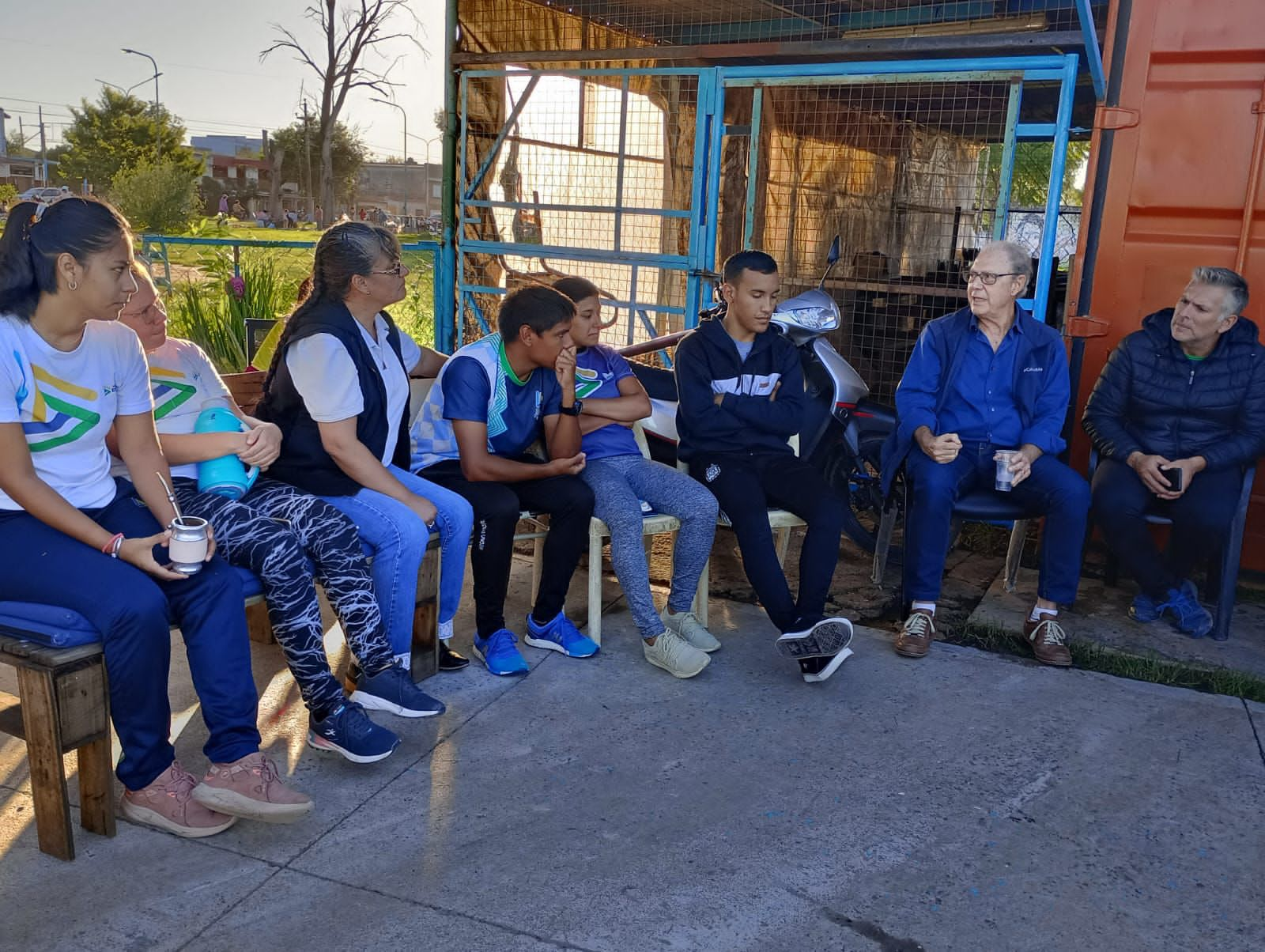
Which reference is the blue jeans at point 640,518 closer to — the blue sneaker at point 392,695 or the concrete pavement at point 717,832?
the concrete pavement at point 717,832

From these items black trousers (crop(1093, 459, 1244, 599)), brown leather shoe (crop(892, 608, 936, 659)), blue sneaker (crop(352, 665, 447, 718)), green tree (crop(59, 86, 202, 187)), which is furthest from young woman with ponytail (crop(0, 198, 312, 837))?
green tree (crop(59, 86, 202, 187))

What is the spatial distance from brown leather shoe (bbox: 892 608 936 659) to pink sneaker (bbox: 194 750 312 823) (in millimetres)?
2154

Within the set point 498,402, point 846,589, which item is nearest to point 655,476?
point 498,402

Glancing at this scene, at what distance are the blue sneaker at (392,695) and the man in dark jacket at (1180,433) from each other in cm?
273

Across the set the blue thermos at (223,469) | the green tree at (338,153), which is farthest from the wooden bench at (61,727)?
the green tree at (338,153)

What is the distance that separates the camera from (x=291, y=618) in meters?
2.88

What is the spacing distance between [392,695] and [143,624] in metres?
0.84

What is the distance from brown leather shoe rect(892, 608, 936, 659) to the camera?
3863 mm

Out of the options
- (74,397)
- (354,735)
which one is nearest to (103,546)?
(74,397)

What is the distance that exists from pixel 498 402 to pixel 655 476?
2.06 feet

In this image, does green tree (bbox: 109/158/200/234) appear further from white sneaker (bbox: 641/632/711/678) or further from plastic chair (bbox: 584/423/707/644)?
white sneaker (bbox: 641/632/711/678)

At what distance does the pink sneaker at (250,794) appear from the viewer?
8.34 ft

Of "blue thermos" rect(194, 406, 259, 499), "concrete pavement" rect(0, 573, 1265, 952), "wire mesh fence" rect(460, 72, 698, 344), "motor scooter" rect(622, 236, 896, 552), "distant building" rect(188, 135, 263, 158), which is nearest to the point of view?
"concrete pavement" rect(0, 573, 1265, 952)

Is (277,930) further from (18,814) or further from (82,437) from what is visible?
(82,437)
